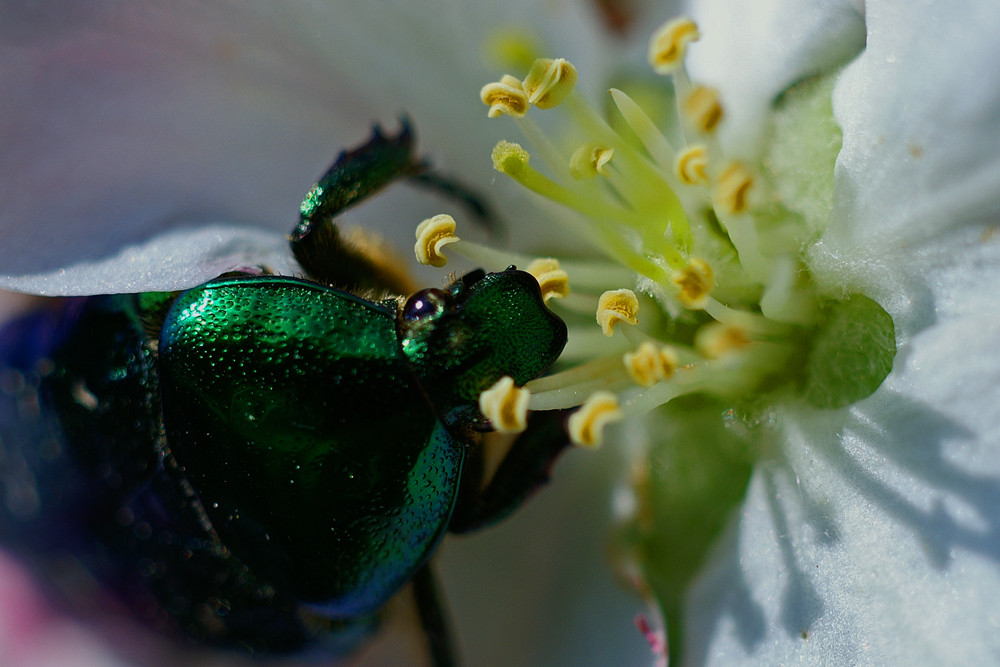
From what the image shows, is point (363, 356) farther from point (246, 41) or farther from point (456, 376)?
point (246, 41)

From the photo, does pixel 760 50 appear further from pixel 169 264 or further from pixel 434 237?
pixel 169 264

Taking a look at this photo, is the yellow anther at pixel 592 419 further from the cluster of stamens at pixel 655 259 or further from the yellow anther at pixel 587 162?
the yellow anther at pixel 587 162

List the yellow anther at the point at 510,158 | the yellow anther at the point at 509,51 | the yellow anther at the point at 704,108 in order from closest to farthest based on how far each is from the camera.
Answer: the yellow anther at the point at 704,108
the yellow anther at the point at 510,158
the yellow anther at the point at 509,51

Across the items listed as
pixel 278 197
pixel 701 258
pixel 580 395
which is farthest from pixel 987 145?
pixel 278 197

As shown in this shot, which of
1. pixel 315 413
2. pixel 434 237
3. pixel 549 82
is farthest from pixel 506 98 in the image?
pixel 315 413

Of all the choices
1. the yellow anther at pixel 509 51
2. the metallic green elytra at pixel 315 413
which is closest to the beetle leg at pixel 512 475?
the metallic green elytra at pixel 315 413

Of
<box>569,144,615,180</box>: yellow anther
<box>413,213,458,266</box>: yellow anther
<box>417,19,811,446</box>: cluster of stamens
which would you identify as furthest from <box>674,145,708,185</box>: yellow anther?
<box>413,213,458,266</box>: yellow anther
